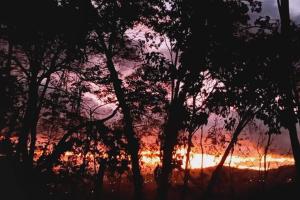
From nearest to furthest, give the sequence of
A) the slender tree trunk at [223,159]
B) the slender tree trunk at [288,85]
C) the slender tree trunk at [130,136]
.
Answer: the slender tree trunk at [288,85] → the slender tree trunk at [130,136] → the slender tree trunk at [223,159]

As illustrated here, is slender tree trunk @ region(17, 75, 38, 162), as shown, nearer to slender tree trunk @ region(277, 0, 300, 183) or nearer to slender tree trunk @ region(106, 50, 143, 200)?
slender tree trunk @ region(106, 50, 143, 200)

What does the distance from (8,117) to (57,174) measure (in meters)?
2.88

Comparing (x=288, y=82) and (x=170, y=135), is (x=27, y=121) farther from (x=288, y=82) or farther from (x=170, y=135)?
(x=288, y=82)

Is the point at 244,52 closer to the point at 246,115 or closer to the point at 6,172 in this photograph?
the point at 246,115

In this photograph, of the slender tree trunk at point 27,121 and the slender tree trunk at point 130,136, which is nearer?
the slender tree trunk at point 130,136

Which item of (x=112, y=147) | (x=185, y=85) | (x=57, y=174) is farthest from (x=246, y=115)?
(x=57, y=174)

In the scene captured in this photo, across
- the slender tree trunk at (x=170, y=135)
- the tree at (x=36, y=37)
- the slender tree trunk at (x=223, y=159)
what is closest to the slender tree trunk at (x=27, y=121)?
the tree at (x=36, y=37)

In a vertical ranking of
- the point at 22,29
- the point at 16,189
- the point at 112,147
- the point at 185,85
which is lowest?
the point at 16,189

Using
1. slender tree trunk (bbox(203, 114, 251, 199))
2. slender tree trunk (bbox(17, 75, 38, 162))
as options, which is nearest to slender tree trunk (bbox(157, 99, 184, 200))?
slender tree trunk (bbox(203, 114, 251, 199))

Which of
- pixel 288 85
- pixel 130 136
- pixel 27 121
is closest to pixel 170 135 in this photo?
pixel 130 136

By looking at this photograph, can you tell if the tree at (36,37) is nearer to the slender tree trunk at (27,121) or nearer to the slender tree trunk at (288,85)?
the slender tree trunk at (27,121)

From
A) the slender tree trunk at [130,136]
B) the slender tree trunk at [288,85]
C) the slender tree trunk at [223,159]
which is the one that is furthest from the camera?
the slender tree trunk at [223,159]

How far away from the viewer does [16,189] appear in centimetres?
1327

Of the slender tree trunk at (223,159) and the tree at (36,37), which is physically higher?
the tree at (36,37)
